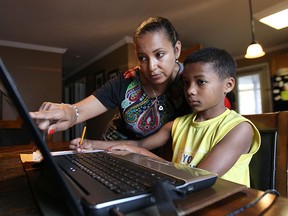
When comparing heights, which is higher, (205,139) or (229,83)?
(229,83)

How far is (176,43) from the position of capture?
3.22ft

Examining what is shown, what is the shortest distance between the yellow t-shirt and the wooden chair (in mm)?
47

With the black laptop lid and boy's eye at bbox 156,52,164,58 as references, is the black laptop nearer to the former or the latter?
the black laptop lid

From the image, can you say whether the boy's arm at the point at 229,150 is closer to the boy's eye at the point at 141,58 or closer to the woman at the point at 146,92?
the woman at the point at 146,92

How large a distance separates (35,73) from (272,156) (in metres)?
4.38

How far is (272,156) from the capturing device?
2.29 feet

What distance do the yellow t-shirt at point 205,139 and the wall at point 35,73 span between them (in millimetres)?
3786

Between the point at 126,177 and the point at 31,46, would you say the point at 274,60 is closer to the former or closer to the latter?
the point at 31,46

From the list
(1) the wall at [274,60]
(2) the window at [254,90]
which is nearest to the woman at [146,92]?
(1) the wall at [274,60]

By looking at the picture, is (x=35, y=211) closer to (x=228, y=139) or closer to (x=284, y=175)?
(x=228, y=139)

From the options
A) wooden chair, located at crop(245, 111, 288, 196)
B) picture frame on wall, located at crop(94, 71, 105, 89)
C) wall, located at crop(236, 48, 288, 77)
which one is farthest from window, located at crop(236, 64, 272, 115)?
wooden chair, located at crop(245, 111, 288, 196)

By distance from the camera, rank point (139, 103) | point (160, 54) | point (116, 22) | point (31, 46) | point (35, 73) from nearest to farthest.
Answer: point (160, 54), point (139, 103), point (116, 22), point (31, 46), point (35, 73)

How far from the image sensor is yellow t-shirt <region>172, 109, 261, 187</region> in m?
0.68

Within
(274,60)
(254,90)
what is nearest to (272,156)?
(274,60)
